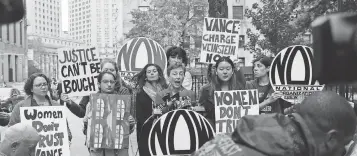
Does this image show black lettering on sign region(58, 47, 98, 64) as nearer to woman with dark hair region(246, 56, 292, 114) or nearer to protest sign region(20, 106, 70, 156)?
protest sign region(20, 106, 70, 156)

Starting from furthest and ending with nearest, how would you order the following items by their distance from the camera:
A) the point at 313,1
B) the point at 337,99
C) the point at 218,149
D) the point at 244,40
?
the point at 244,40 → the point at 313,1 → the point at 337,99 → the point at 218,149

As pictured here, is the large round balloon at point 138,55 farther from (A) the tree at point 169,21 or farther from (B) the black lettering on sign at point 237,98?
(A) the tree at point 169,21

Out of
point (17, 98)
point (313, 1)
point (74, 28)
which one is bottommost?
point (17, 98)

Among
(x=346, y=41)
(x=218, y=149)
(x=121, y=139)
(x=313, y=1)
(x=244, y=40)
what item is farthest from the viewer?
(x=244, y=40)

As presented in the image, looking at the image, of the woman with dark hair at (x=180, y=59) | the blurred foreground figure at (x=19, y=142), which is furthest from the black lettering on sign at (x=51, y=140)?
the woman with dark hair at (x=180, y=59)

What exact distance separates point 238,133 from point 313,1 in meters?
13.7

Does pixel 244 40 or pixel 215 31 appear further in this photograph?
pixel 244 40

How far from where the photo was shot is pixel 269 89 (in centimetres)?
627

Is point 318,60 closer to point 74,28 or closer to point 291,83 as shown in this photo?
point 291,83

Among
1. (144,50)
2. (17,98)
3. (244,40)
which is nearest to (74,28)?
(244,40)

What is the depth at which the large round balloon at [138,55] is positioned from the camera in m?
7.52

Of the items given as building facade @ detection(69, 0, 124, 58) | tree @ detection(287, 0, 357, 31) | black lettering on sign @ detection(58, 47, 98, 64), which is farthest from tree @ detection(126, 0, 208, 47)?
building facade @ detection(69, 0, 124, 58)

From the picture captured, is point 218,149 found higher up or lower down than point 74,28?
lower down

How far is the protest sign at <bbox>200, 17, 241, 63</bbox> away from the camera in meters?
7.59
